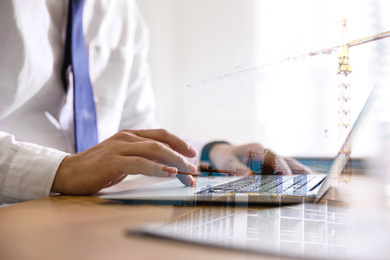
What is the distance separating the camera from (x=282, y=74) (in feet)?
0.87

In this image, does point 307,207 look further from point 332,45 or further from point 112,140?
point 112,140

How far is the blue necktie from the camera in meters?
0.53

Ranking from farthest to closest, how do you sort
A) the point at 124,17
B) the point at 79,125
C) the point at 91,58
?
1. the point at 124,17
2. the point at 91,58
3. the point at 79,125

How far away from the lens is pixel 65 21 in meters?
0.58

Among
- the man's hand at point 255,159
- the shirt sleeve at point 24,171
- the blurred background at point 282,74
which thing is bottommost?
the shirt sleeve at point 24,171

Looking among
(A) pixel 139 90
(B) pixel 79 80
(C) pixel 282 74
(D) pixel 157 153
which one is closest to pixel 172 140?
(D) pixel 157 153

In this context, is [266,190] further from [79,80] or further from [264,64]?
[79,80]

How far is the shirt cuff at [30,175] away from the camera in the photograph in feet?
1.09

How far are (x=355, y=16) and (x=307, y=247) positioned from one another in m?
0.20

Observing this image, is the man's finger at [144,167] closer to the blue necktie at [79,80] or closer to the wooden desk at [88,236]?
the wooden desk at [88,236]

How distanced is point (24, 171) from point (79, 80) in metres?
0.24

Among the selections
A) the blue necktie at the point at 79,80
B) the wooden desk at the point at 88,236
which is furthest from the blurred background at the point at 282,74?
the blue necktie at the point at 79,80

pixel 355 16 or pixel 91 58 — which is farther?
pixel 91 58

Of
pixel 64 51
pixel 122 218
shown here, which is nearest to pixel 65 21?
pixel 64 51
